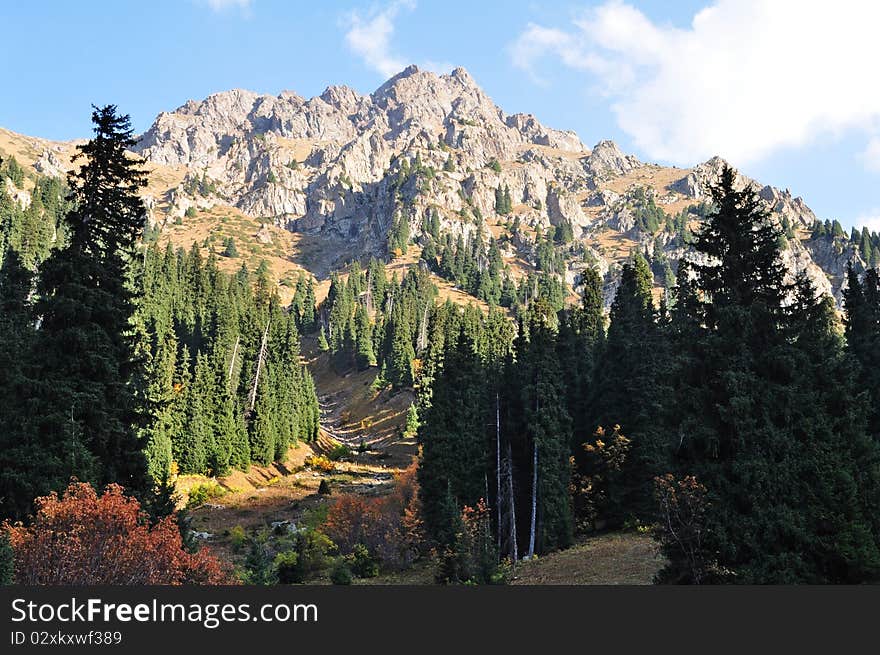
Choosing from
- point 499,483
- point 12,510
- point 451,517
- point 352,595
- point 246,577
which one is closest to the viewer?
point 352,595

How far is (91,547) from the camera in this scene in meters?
15.0

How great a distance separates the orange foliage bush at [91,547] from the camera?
14.5 metres

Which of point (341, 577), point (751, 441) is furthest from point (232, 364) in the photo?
point (751, 441)

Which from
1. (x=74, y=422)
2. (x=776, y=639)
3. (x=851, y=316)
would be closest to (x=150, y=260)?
(x=74, y=422)

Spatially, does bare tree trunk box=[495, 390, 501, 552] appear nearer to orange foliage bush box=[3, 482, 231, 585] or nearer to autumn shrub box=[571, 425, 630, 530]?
autumn shrub box=[571, 425, 630, 530]

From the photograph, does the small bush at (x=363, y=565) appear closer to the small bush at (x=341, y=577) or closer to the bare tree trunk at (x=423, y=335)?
the small bush at (x=341, y=577)

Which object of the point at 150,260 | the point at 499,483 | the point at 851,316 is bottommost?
the point at 499,483

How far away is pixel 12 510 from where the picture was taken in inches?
722

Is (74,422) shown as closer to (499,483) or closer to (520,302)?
(499,483)

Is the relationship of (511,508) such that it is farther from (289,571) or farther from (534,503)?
Result: (289,571)

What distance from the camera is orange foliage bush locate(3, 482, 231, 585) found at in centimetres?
1450

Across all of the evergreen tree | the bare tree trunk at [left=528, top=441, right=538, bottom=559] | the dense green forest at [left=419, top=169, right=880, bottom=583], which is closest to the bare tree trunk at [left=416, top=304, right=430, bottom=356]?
the evergreen tree

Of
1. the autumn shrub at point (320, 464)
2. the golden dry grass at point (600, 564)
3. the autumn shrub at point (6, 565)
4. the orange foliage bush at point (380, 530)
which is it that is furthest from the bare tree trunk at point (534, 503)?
the autumn shrub at point (320, 464)

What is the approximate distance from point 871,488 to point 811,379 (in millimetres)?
5650
